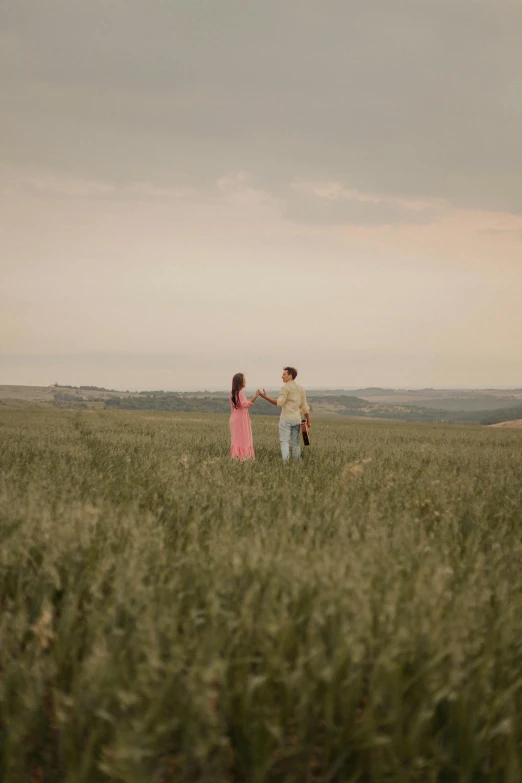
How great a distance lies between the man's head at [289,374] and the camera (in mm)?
11125

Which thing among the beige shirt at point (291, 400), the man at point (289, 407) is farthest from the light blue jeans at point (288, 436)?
the beige shirt at point (291, 400)

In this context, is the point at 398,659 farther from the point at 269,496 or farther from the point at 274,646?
the point at 269,496

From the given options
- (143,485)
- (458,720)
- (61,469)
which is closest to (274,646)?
(458,720)

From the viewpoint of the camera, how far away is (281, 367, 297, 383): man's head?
11.1 meters

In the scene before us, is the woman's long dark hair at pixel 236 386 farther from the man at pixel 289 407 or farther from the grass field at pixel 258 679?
the grass field at pixel 258 679

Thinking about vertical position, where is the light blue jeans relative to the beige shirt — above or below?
below

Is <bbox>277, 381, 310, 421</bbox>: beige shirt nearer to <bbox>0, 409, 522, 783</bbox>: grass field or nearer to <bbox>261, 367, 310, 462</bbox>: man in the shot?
<bbox>261, 367, 310, 462</bbox>: man

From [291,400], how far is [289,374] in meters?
0.53

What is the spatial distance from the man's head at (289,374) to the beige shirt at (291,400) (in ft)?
0.27

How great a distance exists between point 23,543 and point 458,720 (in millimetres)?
2436

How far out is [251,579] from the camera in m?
2.65

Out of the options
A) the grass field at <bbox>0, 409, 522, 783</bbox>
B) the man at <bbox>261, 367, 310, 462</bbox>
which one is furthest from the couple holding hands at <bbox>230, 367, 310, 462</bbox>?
the grass field at <bbox>0, 409, 522, 783</bbox>

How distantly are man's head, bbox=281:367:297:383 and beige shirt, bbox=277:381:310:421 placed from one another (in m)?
0.08

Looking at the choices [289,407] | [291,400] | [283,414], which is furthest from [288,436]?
[291,400]
